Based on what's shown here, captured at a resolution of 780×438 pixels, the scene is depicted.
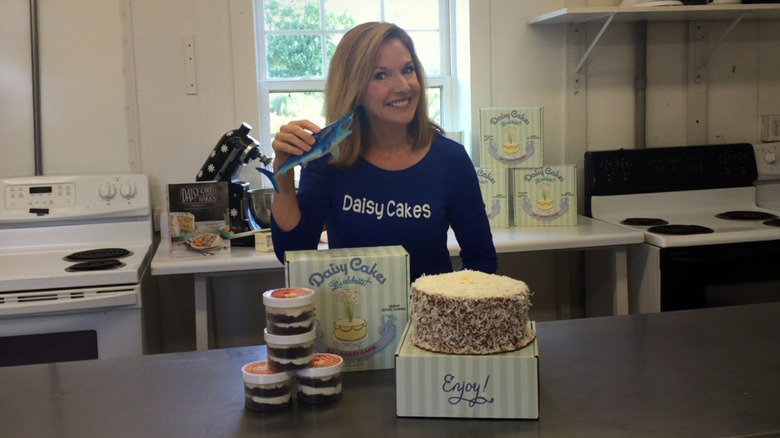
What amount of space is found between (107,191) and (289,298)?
1947 mm

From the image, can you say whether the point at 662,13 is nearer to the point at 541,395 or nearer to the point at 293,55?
the point at 293,55

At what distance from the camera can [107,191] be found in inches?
111

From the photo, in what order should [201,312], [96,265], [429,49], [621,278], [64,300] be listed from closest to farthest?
[64,300] < [96,265] < [201,312] < [621,278] < [429,49]

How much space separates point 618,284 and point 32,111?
2288mm

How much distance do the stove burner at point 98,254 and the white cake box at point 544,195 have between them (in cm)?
147

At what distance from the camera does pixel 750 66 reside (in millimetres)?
3377

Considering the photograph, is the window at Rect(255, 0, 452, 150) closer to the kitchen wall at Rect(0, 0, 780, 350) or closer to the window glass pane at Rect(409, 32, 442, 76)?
the window glass pane at Rect(409, 32, 442, 76)

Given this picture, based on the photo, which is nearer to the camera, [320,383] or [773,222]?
[320,383]

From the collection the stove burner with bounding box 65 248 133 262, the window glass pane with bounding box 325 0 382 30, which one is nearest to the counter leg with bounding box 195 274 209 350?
the stove burner with bounding box 65 248 133 262

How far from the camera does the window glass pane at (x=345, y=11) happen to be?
325cm

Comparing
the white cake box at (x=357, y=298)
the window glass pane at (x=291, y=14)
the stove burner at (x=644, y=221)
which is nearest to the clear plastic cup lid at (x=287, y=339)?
the white cake box at (x=357, y=298)

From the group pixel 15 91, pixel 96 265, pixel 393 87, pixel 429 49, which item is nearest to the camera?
pixel 393 87

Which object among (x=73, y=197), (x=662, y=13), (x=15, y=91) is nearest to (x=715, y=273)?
(x=662, y=13)

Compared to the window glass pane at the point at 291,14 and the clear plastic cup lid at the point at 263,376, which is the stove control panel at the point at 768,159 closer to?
the window glass pane at the point at 291,14
